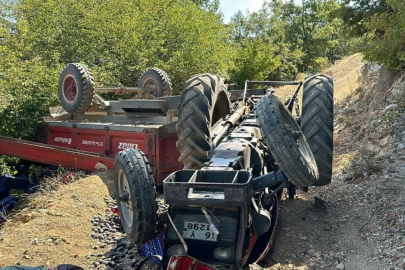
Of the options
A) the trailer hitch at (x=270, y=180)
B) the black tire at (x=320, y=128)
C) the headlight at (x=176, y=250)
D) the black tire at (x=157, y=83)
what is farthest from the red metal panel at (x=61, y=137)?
the trailer hitch at (x=270, y=180)

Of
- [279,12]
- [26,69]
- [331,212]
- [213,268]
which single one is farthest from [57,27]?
[279,12]

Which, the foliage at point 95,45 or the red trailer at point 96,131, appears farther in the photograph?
Answer: the foliage at point 95,45

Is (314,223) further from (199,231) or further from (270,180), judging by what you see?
(199,231)

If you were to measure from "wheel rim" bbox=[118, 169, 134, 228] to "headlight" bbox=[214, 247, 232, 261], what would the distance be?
929 millimetres

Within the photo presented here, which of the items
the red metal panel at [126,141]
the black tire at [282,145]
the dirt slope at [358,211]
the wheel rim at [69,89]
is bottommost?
the dirt slope at [358,211]

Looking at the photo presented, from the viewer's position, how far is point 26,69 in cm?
949

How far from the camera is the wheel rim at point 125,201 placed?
3648 millimetres

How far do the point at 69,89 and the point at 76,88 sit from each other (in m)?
0.34

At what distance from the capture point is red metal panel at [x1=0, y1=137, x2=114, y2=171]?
6996 mm

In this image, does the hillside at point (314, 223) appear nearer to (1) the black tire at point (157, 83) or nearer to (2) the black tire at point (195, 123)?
(2) the black tire at point (195, 123)

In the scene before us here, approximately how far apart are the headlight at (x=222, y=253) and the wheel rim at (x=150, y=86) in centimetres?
663

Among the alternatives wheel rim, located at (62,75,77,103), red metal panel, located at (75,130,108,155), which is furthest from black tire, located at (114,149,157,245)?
wheel rim, located at (62,75,77,103)

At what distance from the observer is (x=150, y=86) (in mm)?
9844

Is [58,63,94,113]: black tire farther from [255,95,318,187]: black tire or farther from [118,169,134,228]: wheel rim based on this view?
[255,95,318,187]: black tire
